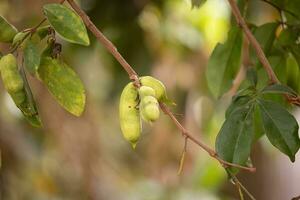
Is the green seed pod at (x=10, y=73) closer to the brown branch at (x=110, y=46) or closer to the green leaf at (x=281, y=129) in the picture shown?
the brown branch at (x=110, y=46)

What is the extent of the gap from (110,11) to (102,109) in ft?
2.89

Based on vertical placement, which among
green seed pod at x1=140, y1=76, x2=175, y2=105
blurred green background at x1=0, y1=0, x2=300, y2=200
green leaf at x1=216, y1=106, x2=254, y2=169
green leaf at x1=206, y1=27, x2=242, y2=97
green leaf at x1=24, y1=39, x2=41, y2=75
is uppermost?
green leaf at x1=24, y1=39, x2=41, y2=75

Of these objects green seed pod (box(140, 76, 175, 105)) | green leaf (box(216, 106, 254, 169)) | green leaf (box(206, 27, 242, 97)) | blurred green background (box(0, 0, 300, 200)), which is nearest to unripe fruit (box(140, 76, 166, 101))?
green seed pod (box(140, 76, 175, 105))

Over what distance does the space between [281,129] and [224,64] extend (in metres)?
0.25

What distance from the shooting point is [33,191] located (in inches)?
75.6

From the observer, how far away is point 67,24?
73 centimetres

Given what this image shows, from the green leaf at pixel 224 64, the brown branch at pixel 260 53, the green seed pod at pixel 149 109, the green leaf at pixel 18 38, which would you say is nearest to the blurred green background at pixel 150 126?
the green leaf at pixel 224 64

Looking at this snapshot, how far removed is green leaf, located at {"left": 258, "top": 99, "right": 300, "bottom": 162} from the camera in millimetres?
781

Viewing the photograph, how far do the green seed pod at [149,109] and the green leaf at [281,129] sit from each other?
17 centimetres

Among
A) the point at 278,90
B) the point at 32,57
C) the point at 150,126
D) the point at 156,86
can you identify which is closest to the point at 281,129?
the point at 278,90

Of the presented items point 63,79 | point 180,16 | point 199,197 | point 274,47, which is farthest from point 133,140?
point 180,16

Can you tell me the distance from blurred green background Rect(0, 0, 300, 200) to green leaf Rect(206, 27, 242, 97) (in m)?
0.52

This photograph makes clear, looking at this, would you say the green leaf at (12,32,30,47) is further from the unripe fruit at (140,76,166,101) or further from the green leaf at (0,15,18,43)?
the unripe fruit at (140,76,166,101)

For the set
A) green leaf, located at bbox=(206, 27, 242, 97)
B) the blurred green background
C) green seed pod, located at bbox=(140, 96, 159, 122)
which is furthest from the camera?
the blurred green background
